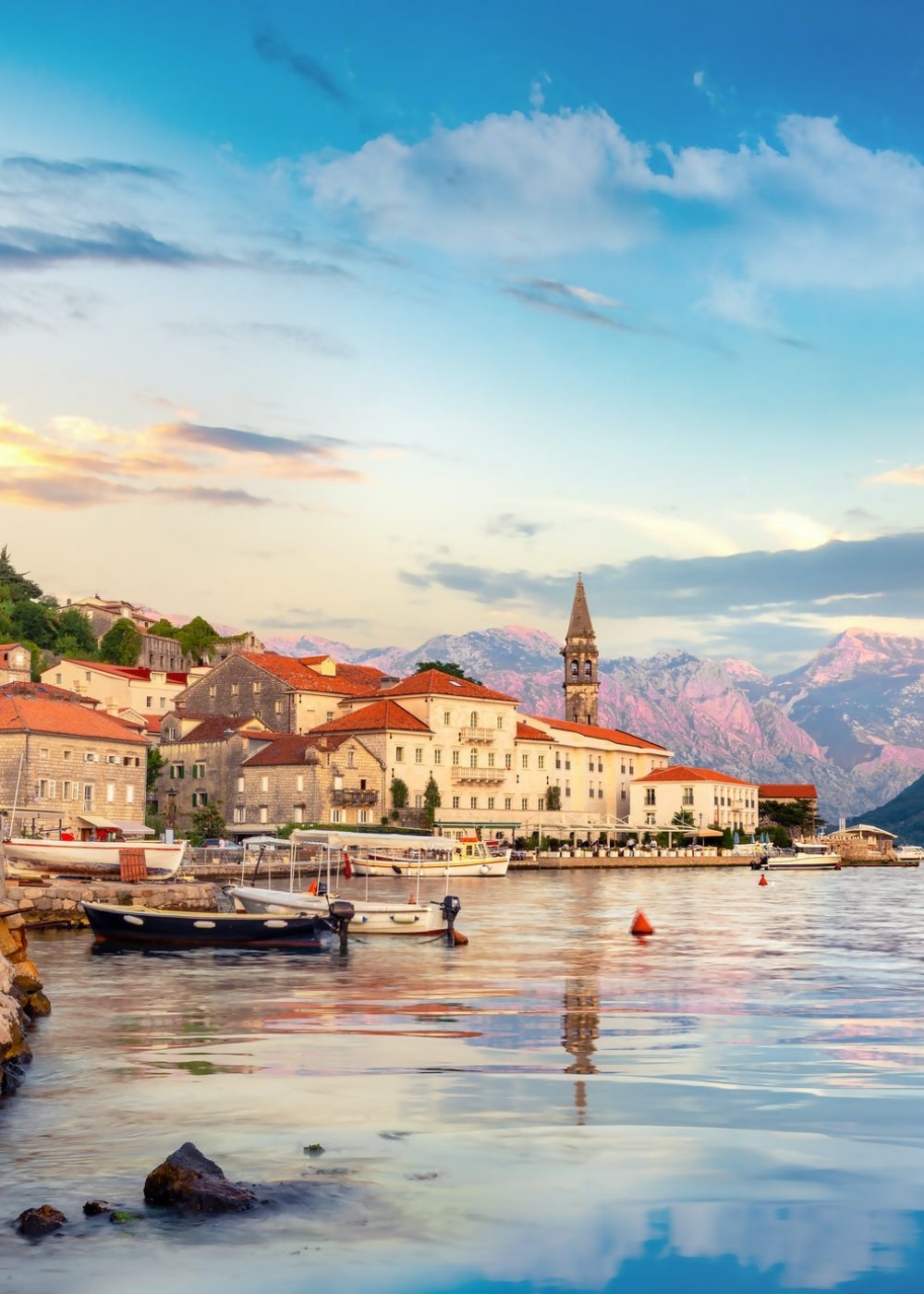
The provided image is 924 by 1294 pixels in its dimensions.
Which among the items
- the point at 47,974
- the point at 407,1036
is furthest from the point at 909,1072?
the point at 47,974

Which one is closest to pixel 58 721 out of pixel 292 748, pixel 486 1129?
pixel 292 748

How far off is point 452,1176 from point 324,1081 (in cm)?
536

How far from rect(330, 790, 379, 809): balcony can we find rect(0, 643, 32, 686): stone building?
27.4 meters

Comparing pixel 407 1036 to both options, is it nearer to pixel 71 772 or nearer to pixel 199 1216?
pixel 199 1216

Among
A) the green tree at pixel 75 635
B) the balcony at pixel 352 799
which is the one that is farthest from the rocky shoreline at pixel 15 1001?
the green tree at pixel 75 635

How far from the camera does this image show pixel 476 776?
129750 mm

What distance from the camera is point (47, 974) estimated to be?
34.1m

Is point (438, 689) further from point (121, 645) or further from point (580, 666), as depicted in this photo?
point (580, 666)

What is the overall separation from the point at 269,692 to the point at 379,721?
11.3m

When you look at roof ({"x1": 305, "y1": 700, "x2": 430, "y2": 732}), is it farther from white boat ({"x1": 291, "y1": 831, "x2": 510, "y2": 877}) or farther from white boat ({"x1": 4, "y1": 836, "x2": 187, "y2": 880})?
white boat ({"x1": 4, "y1": 836, "x2": 187, "y2": 880})

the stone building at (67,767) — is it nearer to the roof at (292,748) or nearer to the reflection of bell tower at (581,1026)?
the roof at (292,748)

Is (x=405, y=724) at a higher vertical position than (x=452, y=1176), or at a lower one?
higher

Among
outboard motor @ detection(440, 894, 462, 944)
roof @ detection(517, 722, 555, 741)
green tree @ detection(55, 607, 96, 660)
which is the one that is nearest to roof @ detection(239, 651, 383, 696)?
roof @ detection(517, 722, 555, 741)

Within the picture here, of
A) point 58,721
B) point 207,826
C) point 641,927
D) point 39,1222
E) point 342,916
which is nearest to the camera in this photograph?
point 39,1222
